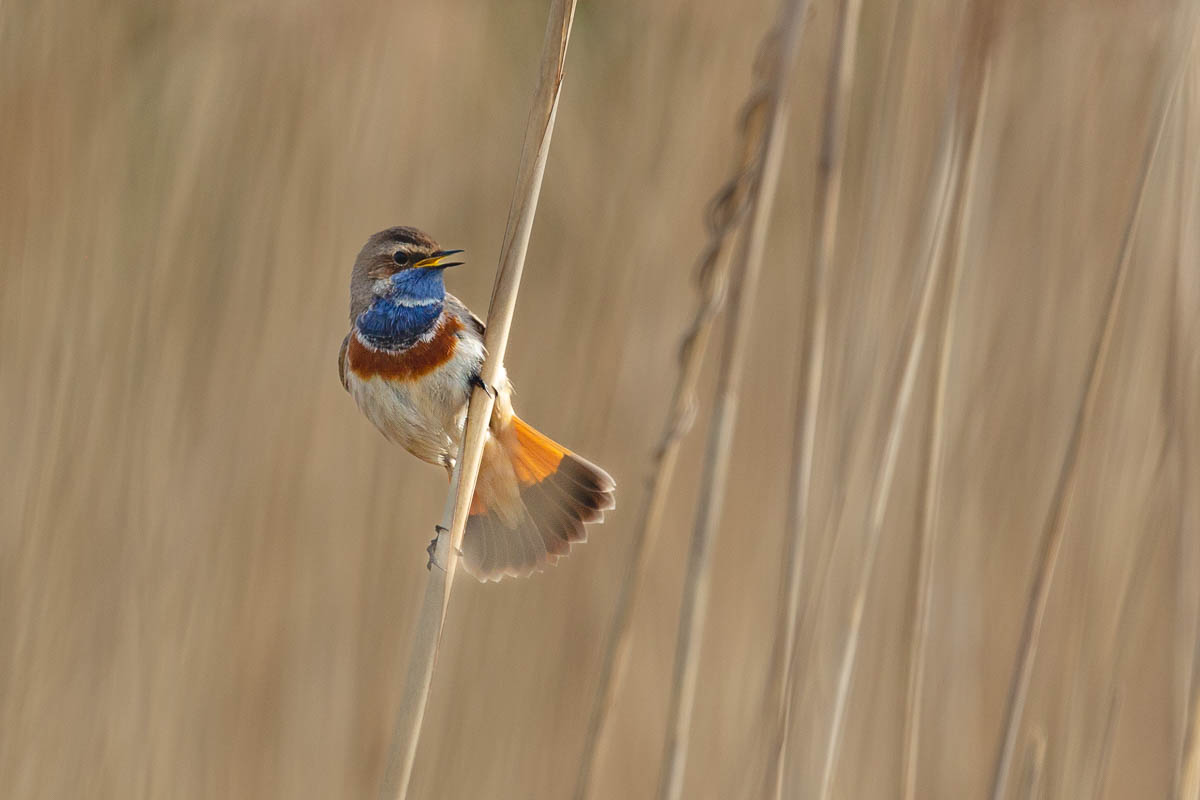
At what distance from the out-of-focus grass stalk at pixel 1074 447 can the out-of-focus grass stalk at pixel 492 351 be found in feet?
2.63

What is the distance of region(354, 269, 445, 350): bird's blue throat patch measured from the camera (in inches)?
73.6

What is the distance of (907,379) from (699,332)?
16.0 inches

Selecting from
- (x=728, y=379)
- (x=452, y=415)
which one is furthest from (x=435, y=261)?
(x=728, y=379)

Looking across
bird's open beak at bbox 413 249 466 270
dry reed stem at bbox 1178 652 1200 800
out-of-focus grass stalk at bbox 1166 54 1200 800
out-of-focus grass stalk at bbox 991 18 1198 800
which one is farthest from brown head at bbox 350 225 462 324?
dry reed stem at bbox 1178 652 1200 800

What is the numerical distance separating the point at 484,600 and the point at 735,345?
152 centimetres

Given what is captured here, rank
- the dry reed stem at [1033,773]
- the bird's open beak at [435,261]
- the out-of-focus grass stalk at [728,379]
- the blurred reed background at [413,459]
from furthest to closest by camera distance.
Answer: the blurred reed background at [413,459]
the bird's open beak at [435,261]
the dry reed stem at [1033,773]
the out-of-focus grass stalk at [728,379]

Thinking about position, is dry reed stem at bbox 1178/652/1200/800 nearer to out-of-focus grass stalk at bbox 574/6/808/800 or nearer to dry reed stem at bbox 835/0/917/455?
dry reed stem at bbox 835/0/917/455

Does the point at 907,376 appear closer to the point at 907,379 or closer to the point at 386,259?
the point at 907,379

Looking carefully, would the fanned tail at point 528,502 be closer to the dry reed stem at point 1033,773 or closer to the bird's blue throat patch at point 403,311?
the bird's blue throat patch at point 403,311

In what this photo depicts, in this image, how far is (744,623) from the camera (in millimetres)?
2619

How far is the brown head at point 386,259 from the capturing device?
73.2 inches

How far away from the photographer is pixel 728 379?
1.42 meters

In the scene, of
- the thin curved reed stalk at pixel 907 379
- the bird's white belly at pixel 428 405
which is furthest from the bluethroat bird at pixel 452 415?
the thin curved reed stalk at pixel 907 379

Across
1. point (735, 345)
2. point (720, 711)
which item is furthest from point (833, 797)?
point (735, 345)
